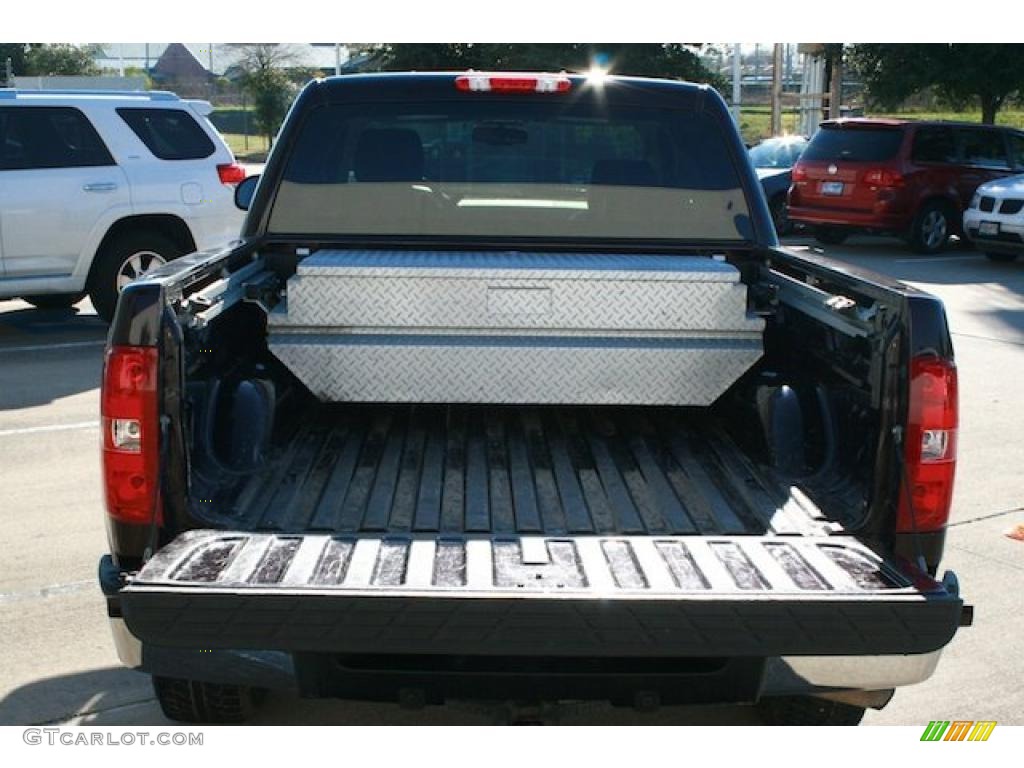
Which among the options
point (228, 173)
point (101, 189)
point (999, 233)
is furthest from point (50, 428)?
point (999, 233)

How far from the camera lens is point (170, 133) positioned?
35.3ft

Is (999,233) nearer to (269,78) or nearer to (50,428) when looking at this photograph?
(50,428)

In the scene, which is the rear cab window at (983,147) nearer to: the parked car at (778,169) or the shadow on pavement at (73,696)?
the parked car at (778,169)

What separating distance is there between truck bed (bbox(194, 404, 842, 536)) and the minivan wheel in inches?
516

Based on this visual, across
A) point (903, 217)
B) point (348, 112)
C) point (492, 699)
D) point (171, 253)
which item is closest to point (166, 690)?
point (492, 699)

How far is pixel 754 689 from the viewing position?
119 inches

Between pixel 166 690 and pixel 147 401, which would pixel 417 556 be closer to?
pixel 147 401

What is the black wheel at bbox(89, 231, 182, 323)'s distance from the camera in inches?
410

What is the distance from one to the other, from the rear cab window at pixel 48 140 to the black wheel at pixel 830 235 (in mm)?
10174

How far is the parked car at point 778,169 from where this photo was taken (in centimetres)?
1838

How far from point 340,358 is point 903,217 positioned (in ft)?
44.5

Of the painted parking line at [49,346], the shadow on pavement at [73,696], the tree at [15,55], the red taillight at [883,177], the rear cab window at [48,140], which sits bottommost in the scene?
the painted parking line at [49,346]
